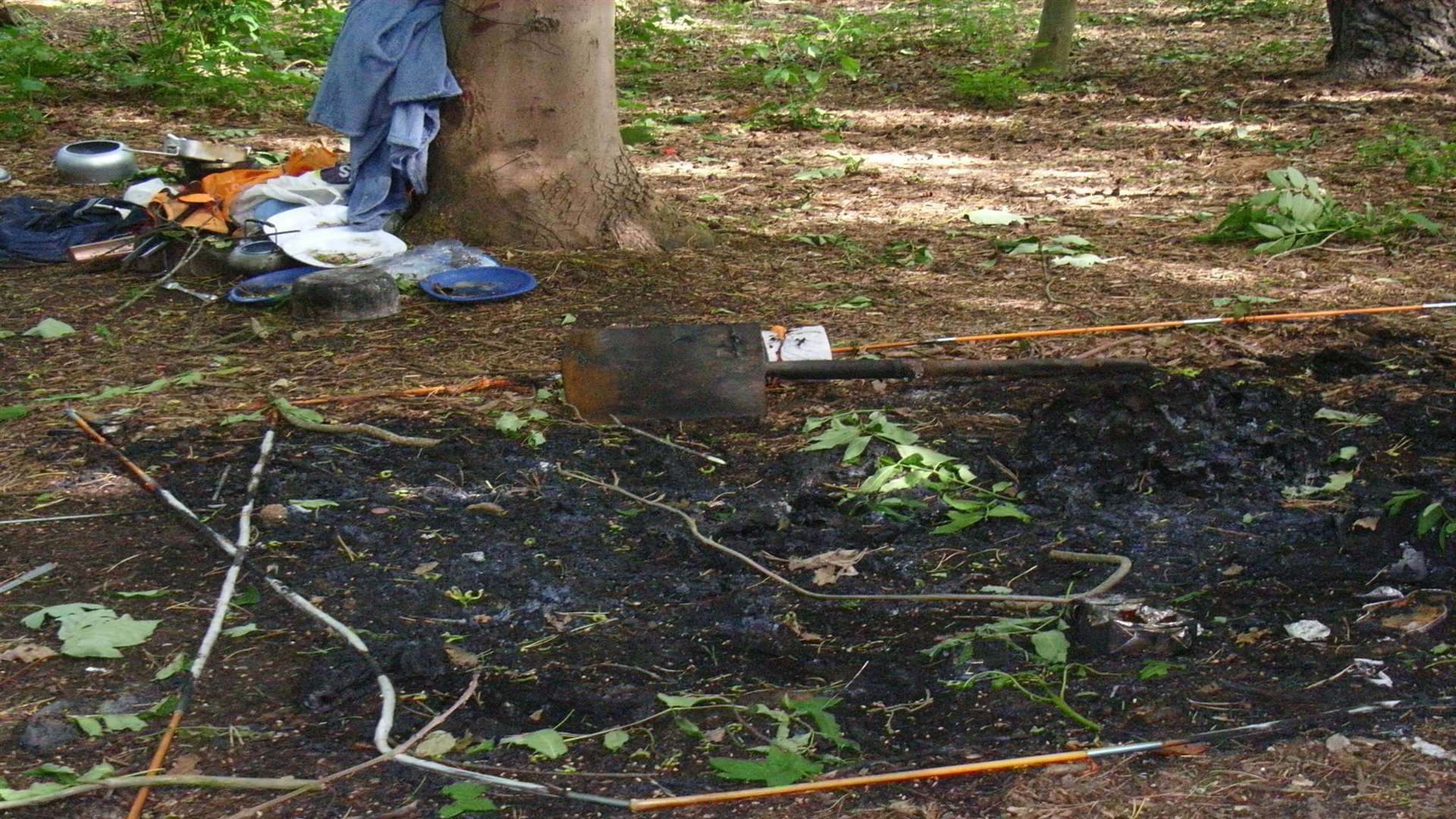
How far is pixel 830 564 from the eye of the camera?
9.50 ft

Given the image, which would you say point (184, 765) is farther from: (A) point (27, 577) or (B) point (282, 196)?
(B) point (282, 196)

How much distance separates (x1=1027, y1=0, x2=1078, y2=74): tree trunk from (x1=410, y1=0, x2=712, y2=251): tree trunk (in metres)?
4.66

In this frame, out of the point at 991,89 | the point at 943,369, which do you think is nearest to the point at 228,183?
the point at 943,369

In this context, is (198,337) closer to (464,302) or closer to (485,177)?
(464,302)

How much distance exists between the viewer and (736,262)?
17.1 feet

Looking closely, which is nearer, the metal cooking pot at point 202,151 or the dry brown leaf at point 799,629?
the dry brown leaf at point 799,629

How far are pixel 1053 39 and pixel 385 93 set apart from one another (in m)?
5.51

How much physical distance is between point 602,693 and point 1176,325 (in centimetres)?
257

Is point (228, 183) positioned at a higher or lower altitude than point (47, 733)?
higher

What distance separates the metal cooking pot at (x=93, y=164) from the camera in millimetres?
6410

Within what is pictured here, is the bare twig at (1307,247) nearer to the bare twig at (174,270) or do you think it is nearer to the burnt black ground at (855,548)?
the burnt black ground at (855,548)

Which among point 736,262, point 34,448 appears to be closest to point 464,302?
point 736,262

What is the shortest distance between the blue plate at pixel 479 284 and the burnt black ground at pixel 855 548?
113cm

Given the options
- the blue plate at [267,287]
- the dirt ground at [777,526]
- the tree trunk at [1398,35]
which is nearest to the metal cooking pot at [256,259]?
the blue plate at [267,287]
